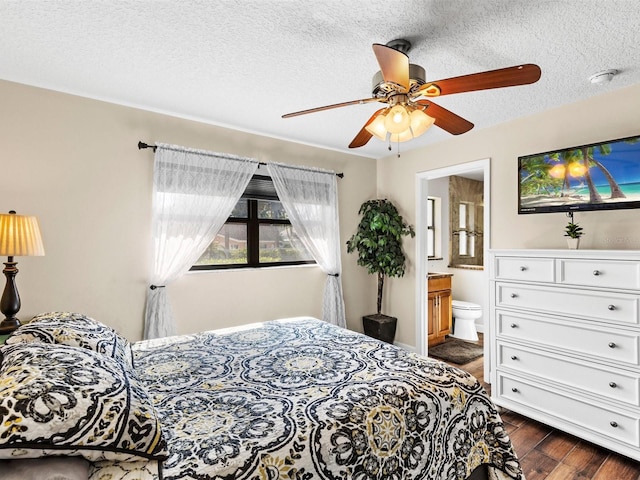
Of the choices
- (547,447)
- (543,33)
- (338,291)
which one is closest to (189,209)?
(338,291)

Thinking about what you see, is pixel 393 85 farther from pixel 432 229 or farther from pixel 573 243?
pixel 432 229

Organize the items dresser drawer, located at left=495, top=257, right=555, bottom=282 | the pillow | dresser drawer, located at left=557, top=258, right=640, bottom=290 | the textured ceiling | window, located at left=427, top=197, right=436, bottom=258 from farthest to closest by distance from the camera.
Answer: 1. window, located at left=427, top=197, right=436, bottom=258
2. dresser drawer, located at left=495, top=257, right=555, bottom=282
3. dresser drawer, located at left=557, top=258, right=640, bottom=290
4. the textured ceiling
5. the pillow

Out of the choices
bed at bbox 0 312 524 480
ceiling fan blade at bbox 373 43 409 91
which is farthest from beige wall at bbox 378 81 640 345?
ceiling fan blade at bbox 373 43 409 91

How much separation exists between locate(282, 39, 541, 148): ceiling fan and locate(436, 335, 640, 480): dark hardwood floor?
86.2 inches

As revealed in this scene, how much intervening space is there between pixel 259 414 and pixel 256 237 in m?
2.57

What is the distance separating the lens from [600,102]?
267 centimetres

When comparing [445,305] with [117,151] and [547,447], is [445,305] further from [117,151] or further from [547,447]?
[117,151]

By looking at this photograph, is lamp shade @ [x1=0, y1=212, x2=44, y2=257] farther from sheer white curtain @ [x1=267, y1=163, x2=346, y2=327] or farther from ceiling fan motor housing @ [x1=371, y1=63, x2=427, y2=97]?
ceiling fan motor housing @ [x1=371, y1=63, x2=427, y2=97]

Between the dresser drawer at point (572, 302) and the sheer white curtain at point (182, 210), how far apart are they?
8.56 feet

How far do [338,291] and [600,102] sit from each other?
295cm

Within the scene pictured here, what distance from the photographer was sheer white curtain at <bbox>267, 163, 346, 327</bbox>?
12.4 feet

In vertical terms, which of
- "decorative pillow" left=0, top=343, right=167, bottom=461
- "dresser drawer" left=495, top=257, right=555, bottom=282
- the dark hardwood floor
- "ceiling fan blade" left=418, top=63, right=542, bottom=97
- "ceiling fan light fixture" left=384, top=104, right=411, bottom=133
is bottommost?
the dark hardwood floor

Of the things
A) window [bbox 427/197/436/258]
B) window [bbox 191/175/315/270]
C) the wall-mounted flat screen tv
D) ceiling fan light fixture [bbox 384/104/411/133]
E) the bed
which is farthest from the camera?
window [bbox 427/197/436/258]

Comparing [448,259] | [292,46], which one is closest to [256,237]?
[292,46]
